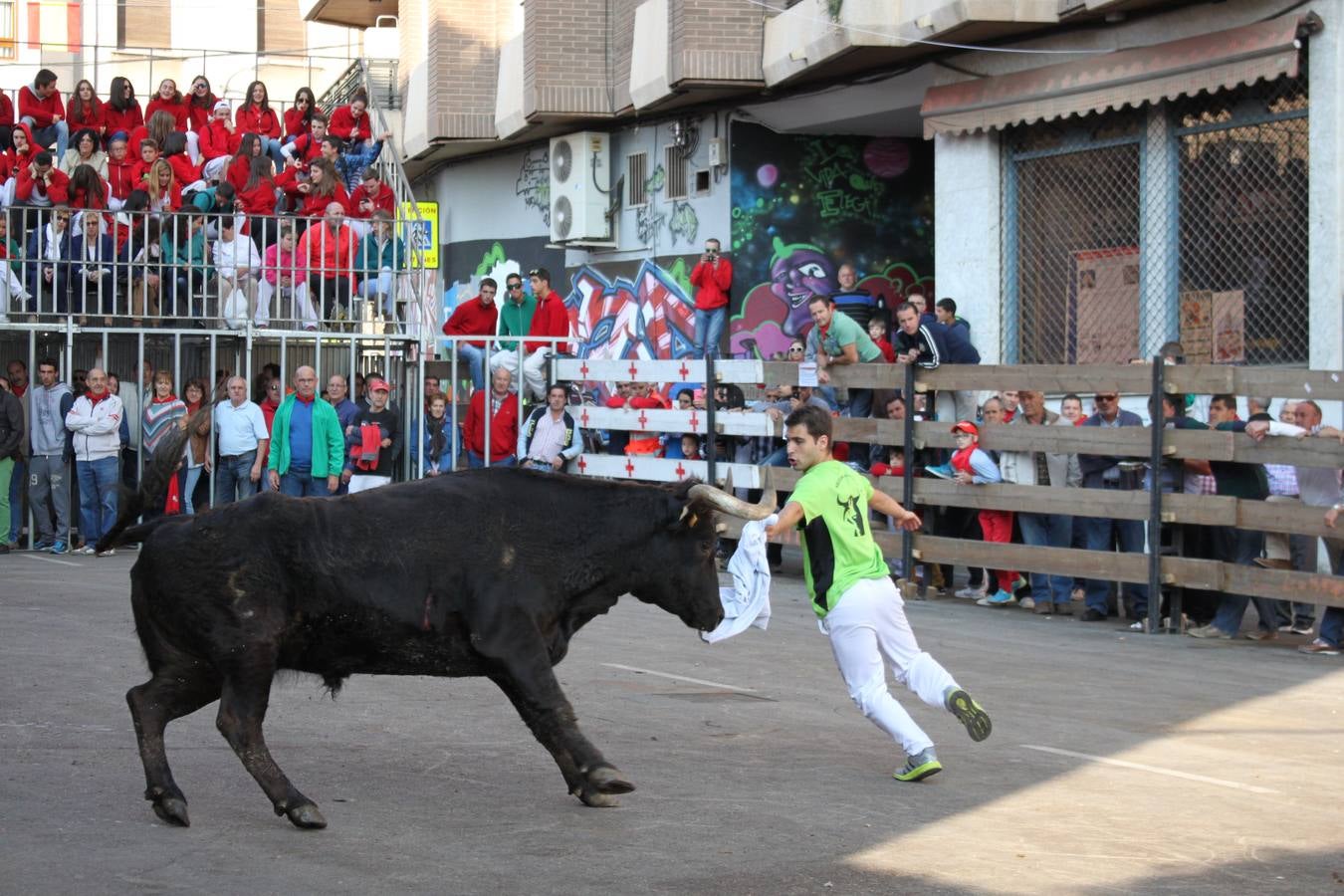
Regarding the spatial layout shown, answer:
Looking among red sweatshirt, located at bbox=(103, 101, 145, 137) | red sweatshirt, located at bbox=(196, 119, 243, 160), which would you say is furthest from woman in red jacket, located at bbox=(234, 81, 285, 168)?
red sweatshirt, located at bbox=(103, 101, 145, 137)

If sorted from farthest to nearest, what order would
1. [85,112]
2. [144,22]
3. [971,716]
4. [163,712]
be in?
[144,22], [85,112], [971,716], [163,712]

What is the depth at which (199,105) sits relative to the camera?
2295 centimetres

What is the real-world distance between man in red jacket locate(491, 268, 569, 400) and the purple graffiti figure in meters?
4.33

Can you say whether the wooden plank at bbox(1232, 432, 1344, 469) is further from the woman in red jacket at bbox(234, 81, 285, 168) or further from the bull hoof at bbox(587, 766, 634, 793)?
the woman in red jacket at bbox(234, 81, 285, 168)

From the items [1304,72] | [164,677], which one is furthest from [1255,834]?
[1304,72]

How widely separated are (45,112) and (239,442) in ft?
20.3

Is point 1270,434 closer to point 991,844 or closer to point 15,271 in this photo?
point 991,844

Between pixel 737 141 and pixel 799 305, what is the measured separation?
7.87ft

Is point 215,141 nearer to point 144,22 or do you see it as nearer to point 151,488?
point 151,488

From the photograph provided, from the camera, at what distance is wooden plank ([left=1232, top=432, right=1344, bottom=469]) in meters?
13.1

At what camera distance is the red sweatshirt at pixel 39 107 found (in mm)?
22594

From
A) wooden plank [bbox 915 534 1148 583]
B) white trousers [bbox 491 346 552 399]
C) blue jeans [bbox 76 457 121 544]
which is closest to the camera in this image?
wooden plank [bbox 915 534 1148 583]

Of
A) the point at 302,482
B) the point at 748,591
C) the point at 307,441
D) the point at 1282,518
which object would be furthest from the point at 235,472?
the point at 748,591

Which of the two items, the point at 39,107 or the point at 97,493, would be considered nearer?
the point at 97,493
